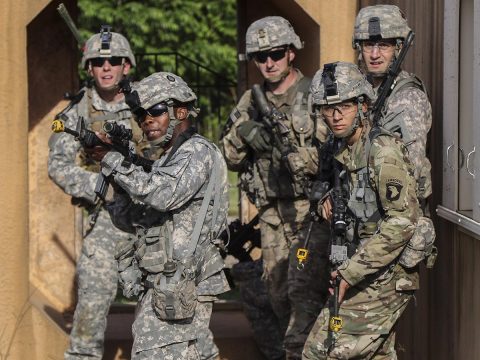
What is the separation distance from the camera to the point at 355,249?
6.41 metres

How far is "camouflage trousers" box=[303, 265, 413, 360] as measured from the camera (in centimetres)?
636

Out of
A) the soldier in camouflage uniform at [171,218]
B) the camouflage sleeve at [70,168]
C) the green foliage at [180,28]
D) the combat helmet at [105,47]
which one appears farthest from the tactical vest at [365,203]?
the green foliage at [180,28]

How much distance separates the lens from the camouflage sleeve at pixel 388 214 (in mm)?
6148

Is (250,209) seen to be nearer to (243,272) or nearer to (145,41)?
(243,272)

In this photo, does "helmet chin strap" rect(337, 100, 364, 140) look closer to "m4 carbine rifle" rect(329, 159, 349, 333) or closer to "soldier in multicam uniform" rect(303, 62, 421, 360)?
"soldier in multicam uniform" rect(303, 62, 421, 360)

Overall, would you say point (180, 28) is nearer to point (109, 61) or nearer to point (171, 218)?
point (109, 61)

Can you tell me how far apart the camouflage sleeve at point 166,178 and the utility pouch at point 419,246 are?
1.09 meters

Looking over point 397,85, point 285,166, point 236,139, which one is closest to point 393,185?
point 397,85

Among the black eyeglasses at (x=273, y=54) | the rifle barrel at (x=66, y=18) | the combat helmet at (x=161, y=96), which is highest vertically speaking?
the rifle barrel at (x=66, y=18)

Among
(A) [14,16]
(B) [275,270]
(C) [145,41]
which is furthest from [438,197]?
(C) [145,41]

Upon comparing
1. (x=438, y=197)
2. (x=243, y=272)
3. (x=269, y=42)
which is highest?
(x=269, y=42)

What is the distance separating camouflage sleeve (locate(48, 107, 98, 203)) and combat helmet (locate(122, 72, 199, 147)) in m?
1.58

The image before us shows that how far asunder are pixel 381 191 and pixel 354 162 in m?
0.24

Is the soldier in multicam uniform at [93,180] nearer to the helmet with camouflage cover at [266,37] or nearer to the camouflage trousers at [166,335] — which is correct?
the helmet with camouflage cover at [266,37]
